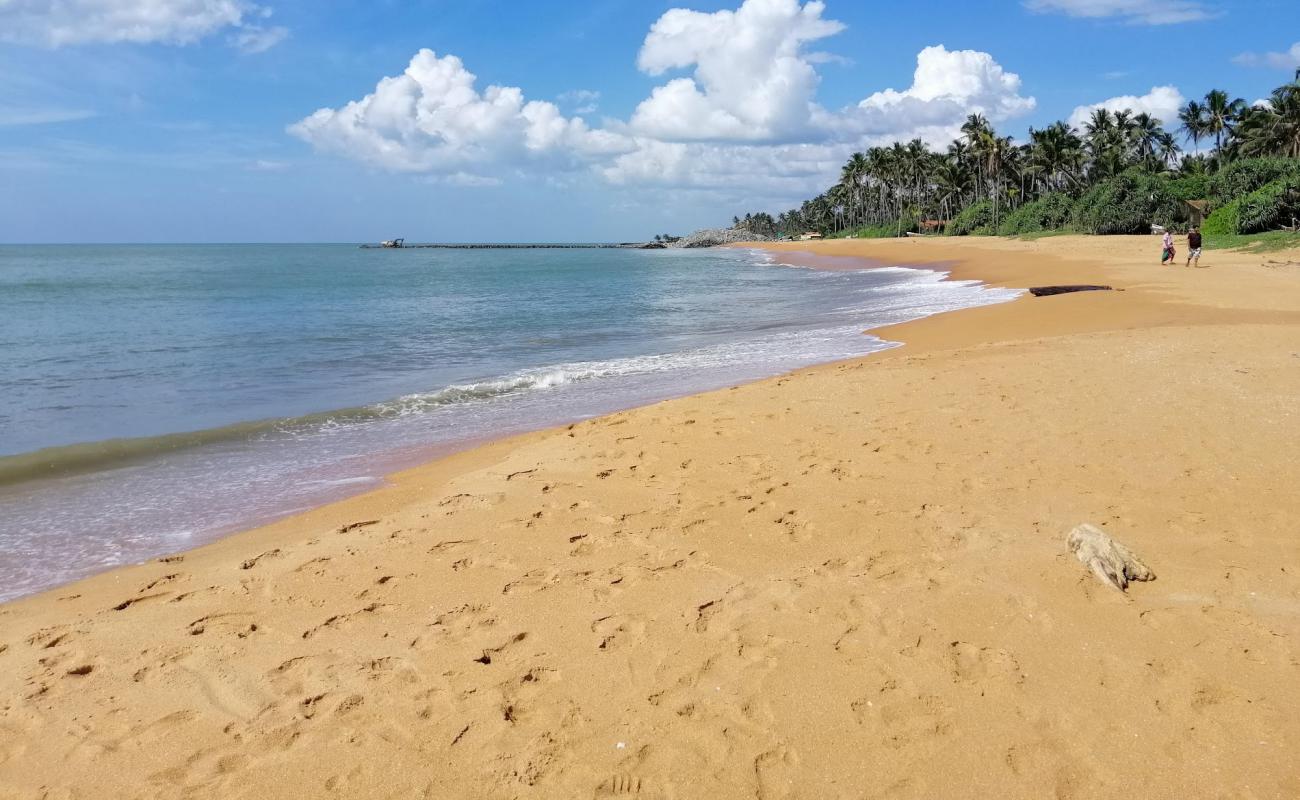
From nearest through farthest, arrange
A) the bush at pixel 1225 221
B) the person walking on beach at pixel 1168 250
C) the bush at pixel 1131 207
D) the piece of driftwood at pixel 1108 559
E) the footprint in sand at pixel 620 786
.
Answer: the footprint in sand at pixel 620 786
the piece of driftwood at pixel 1108 559
the person walking on beach at pixel 1168 250
the bush at pixel 1225 221
the bush at pixel 1131 207

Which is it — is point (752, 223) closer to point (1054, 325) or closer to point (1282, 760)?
point (1054, 325)

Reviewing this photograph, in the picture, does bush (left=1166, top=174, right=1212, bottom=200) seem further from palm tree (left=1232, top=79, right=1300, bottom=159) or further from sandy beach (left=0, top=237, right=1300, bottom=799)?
sandy beach (left=0, top=237, right=1300, bottom=799)

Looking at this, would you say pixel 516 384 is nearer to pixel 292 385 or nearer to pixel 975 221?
pixel 292 385

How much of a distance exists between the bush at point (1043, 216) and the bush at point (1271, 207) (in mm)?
21604

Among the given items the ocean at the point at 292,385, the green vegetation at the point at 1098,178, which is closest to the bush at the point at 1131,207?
the green vegetation at the point at 1098,178

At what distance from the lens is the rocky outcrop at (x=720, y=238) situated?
163125 mm

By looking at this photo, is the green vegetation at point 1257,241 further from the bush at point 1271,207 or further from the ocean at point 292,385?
the ocean at point 292,385

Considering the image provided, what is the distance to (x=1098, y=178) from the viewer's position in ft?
215

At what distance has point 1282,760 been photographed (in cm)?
292

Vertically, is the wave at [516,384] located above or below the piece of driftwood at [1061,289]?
below

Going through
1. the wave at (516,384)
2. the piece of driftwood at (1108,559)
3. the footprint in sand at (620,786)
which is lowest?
the wave at (516,384)

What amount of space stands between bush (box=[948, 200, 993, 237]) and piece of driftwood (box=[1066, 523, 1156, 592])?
240 ft

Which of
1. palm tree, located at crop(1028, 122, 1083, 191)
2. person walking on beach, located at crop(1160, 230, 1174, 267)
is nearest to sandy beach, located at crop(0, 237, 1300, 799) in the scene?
person walking on beach, located at crop(1160, 230, 1174, 267)

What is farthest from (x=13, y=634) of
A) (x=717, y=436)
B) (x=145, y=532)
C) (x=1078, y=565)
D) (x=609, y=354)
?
(x=609, y=354)
